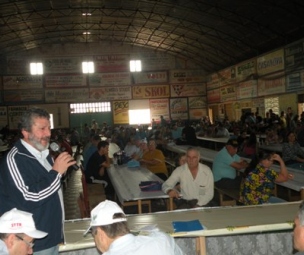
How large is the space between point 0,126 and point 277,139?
20.3m

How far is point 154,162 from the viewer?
827 centimetres

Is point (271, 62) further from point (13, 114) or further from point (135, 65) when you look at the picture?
point (13, 114)

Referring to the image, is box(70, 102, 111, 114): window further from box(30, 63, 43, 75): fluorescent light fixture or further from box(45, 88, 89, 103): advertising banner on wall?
box(30, 63, 43, 75): fluorescent light fixture

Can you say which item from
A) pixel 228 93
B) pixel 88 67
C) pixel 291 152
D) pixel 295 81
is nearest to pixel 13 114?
pixel 88 67

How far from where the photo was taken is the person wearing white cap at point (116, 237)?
211cm

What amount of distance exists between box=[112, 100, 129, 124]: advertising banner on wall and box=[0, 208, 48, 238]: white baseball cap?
25.3m

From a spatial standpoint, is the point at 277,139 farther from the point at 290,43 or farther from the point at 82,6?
the point at 82,6

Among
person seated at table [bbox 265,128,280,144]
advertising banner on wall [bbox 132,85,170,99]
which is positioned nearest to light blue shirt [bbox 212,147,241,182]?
person seated at table [bbox 265,128,280,144]

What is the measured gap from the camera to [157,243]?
2230mm

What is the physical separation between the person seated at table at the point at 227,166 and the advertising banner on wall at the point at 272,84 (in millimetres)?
12613

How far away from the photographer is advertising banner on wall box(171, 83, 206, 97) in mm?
28406

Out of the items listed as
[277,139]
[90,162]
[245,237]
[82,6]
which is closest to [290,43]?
[277,139]

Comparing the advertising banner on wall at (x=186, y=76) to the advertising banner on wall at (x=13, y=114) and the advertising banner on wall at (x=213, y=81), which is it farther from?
the advertising banner on wall at (x=13, y=114)

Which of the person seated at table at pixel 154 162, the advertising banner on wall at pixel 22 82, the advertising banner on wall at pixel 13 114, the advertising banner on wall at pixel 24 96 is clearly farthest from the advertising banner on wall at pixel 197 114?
the person seated at table at pixel 154 162
